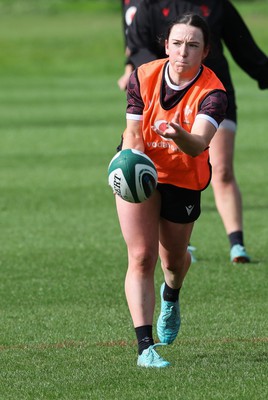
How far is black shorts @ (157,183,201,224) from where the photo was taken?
23.0ft

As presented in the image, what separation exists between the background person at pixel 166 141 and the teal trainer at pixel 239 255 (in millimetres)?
3466

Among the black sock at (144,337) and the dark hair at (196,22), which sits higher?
the dark hair at (196,22)

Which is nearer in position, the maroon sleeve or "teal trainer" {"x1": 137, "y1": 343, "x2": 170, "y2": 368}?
"teal trainer" {"x1": 137, "y1": 343, "x2": 170, "y2": 368}

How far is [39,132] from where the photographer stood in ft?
75.2

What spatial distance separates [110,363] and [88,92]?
27.9 m

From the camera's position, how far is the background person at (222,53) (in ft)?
32.9

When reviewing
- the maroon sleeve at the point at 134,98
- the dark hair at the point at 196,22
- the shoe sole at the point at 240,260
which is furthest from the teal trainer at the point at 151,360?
the shoe sole at the point at 240,260

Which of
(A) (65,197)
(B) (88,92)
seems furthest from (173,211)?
Result: (B) (88,92)

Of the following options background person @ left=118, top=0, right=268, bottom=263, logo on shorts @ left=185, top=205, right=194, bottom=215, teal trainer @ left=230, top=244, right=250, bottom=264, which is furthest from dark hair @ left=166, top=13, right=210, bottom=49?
teal trainer @ left=230, top=244, right=250, bottom=264

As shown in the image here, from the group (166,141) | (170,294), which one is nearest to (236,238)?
(170,294)

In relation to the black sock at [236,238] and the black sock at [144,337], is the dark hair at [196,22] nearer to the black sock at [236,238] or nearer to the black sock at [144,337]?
the black sock at [144,337]

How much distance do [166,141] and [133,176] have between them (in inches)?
14.9

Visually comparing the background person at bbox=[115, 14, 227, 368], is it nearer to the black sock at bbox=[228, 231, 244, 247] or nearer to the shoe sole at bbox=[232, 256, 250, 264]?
the shoe sole at bbox=[232, 256, 250, 264]

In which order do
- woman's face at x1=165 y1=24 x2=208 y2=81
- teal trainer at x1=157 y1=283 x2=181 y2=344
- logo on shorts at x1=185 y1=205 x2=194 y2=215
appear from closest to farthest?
woman's face at x1=165 y1=24 x2=208 y2=81
logo on shorts at x1=185 y1=205 x2=194 y2=215
teal trainer at x1=157 y1=283 x2=181 y2=344
